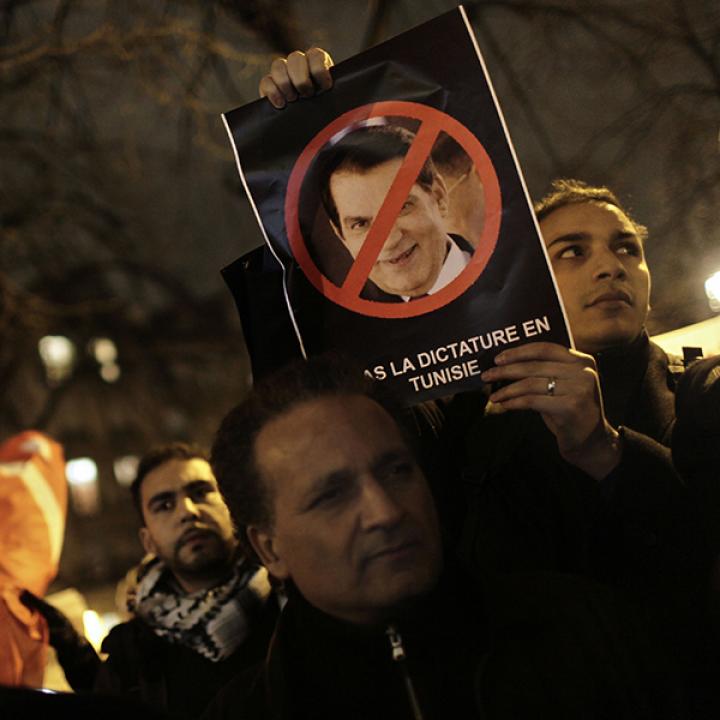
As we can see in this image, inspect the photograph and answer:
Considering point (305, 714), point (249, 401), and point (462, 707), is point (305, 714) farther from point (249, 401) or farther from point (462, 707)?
point (249, 401)

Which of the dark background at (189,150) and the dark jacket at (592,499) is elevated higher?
the dark background at (189,150)

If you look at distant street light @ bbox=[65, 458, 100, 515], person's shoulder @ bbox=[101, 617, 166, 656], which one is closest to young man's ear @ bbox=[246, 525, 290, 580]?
person's shoulder @ bbox=[101, 617, 166, 656]

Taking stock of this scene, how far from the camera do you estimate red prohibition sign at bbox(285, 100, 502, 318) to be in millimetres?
1767

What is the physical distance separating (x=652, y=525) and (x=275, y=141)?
1113 millimetres

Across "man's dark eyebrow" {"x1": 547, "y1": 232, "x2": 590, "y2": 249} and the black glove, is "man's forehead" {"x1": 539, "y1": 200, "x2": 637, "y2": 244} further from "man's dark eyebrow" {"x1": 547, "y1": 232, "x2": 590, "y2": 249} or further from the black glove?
the black glove

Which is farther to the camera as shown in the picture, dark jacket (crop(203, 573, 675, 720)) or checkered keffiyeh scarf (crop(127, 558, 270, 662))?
checkered keffiyeh scarf (crop(127, 558, 270, 662))

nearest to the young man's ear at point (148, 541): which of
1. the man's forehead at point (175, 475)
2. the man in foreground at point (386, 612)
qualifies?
the man's forehead at point (175, 475)

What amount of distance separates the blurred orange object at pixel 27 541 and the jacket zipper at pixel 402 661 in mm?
1063

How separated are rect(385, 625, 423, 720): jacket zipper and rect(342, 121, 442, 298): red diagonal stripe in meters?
0.70

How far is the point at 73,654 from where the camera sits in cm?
260

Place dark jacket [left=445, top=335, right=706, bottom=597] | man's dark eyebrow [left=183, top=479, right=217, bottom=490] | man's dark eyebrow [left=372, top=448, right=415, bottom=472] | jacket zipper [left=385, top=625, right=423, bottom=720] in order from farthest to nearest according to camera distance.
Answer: man's dark eyebrow [left=183, top=479, right=217, bottom=490] < dark jacket [left=445, top=335, right=706, bottom=597] < man's dark eyebrow [left=372, top=448, right=415, bottom=472] < jacket zipper [left=385, top=625, right=423, bottom=720]

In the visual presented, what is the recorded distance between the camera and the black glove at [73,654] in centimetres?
254

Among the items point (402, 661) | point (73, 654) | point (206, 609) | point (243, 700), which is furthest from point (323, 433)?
point (73, 654)

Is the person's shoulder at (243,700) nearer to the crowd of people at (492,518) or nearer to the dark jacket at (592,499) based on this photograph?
the crowd of people at (492,518)
